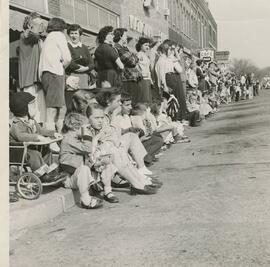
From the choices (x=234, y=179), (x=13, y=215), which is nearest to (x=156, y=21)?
(x=234, y=179)

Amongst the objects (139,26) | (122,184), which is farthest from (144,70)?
(139,26)

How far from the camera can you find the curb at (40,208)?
4.65 meters

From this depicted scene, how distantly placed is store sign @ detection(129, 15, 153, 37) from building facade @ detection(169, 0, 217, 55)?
255 inches

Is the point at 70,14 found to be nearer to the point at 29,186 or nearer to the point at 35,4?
the point at 35,4

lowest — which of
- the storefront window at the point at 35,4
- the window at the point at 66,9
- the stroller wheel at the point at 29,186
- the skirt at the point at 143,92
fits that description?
the stroller wheel at the point at 29,186

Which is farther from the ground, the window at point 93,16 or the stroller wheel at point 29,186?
the window at point 93,16

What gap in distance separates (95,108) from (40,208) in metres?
1.37

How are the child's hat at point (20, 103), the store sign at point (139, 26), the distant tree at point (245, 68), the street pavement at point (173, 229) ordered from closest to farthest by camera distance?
the street pavement at point (173, 229), the child's hat at point (20, 103), the store sign at point (139, 26), the distant tree at point (245, 68)

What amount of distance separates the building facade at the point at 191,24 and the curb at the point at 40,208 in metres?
21.5

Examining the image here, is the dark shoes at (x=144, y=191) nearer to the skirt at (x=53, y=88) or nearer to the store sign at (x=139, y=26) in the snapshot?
the skirt at (x=53, y=88)

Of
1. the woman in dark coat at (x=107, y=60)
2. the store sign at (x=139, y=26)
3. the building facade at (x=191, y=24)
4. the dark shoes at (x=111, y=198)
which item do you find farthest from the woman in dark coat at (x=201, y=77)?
the dark shoes at (x=111, y=198)

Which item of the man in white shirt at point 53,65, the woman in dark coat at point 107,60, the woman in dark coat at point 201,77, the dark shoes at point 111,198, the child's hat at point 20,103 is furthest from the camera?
the woman in dark coat at point 201,77

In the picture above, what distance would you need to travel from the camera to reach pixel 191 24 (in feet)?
120

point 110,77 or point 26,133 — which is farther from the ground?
point 110,77
